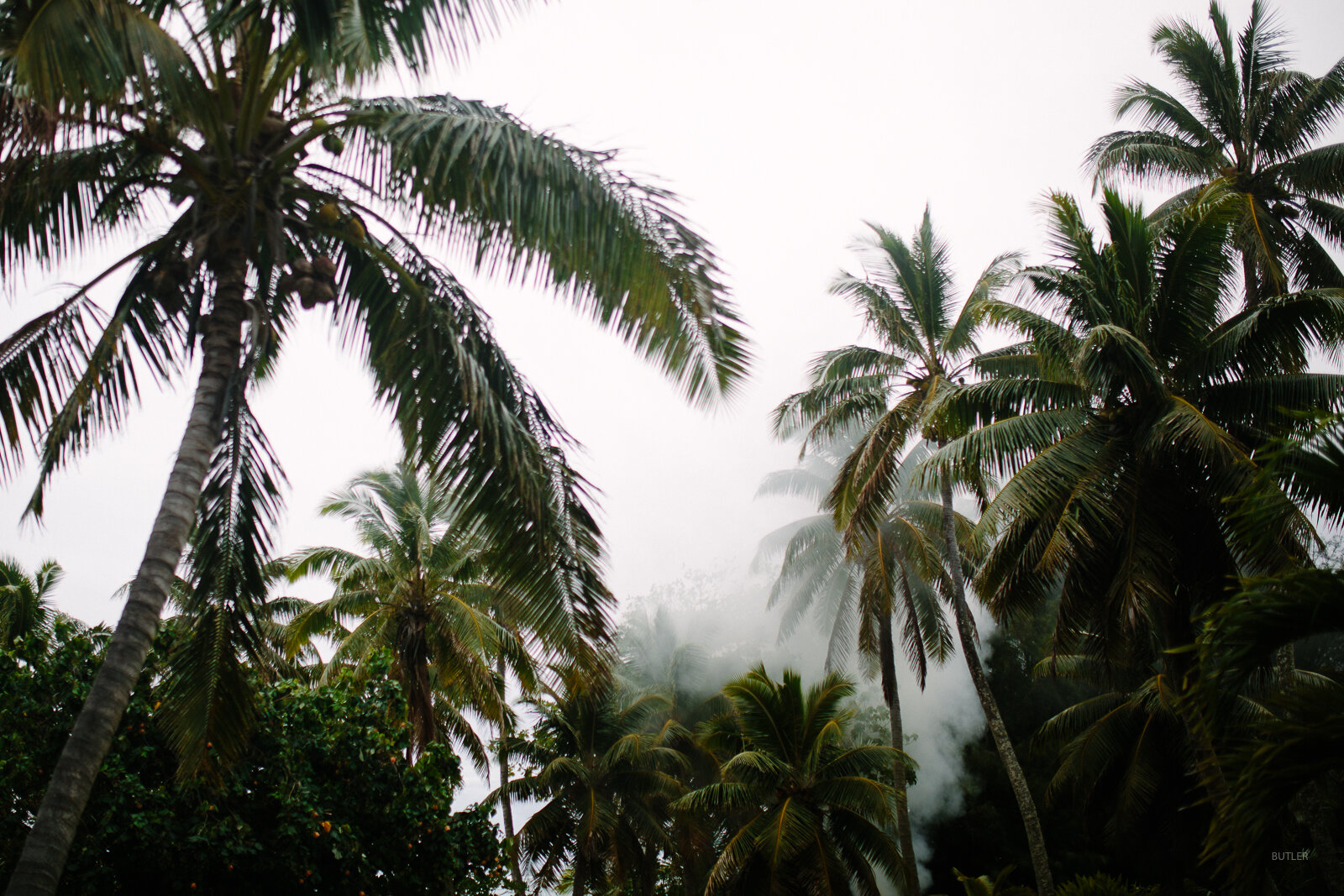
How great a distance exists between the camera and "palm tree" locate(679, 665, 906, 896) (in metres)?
13.6

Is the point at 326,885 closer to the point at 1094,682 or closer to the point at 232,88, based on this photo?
the point at 232,88

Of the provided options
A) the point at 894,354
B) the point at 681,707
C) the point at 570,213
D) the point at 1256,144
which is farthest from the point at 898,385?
the point at 681,707

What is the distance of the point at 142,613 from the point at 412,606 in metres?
11.3

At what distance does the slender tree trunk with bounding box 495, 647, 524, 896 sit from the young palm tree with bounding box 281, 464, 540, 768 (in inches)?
15.2

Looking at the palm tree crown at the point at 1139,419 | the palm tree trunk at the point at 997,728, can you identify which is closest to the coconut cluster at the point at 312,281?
the palm tree crown at the point at 1139,419

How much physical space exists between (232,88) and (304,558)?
40.3 feet

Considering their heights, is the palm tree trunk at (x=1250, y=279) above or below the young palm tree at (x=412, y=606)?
above

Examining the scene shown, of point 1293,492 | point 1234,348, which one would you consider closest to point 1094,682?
point 1234,348

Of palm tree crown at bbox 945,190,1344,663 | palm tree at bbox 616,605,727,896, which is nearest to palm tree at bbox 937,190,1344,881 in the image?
palm tree crown at bbox 945,190,1344,663

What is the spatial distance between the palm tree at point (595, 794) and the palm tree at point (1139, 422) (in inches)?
456

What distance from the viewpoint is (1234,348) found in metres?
9.32

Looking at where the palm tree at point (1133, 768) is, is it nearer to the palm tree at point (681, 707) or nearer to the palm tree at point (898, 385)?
the palm tree at point (898, 385)

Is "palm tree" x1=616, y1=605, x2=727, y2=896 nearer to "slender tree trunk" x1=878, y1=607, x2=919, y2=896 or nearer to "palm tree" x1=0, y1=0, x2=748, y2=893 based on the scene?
"slender tree trunk" x1=878, y1=607, x2=919, y2=896

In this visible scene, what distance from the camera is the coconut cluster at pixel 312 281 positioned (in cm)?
510
